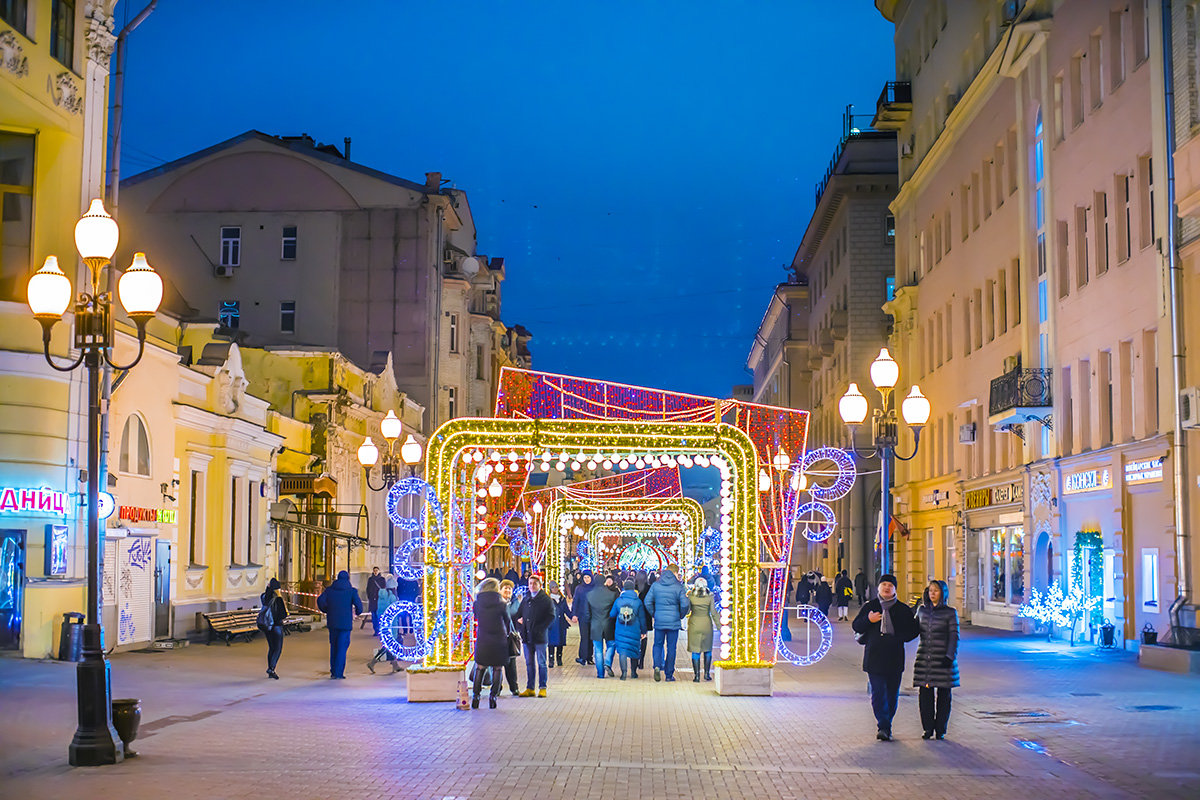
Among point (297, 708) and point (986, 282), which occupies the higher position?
point (986, 282)

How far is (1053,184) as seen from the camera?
32.5 meters

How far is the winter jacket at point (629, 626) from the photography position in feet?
72.4

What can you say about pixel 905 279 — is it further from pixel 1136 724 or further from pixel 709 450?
pixel 1136 724

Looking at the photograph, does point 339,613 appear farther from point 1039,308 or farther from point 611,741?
point 1039,308

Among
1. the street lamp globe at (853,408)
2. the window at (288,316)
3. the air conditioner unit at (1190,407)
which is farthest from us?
the window at (288,316)

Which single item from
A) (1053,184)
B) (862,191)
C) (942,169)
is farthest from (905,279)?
(1053,184)

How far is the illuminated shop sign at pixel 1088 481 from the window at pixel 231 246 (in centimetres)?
3498

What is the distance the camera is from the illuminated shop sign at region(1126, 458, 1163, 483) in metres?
26.0

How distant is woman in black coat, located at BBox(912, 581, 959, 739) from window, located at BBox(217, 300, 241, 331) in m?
43.7

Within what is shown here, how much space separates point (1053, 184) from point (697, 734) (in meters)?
21.6

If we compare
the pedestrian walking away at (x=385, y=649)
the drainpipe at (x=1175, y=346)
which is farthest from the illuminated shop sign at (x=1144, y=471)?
the pedestrian walking away at (x=385, y=649)

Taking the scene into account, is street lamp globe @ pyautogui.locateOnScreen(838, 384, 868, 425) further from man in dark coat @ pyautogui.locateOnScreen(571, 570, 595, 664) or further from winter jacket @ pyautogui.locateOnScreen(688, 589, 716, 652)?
man in dark coat @ pyautogui.locateOnScreen(571, 570, 595, 664)

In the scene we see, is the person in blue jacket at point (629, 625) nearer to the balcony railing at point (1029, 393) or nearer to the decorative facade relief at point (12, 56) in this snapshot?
the decorative facade relief at point (12, 56)

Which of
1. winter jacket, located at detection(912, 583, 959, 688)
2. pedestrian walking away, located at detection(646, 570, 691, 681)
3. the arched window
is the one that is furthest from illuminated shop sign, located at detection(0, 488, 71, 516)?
winter jacket, located at detection(912, 583, 959, 688)
